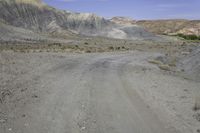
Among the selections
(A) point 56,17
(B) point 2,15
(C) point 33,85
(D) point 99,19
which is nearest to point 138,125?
(C) point 33,85

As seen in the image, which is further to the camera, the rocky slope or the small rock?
the rocky slope

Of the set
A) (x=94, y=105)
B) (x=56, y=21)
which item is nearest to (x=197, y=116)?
(x=94, y=105)

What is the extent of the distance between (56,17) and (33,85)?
92895mm

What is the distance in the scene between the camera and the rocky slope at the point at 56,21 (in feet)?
307

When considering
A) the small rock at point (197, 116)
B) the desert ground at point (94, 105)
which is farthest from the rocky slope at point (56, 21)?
the small rock at point (197, 116)

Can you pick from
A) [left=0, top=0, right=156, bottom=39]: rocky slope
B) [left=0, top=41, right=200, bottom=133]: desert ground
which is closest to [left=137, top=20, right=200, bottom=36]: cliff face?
[left=0, top=0, right=156, bottom=39]: rocky slope

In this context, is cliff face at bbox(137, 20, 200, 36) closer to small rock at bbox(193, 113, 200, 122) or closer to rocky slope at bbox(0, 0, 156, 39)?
rocky slope at bbox(0, 0, 156, 39)

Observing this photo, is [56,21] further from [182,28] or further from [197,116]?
[182,28]

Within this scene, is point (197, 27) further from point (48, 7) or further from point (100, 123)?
point (100, 123)

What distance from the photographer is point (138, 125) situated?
8.28m

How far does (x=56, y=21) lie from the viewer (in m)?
102

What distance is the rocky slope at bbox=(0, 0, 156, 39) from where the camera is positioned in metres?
93.7

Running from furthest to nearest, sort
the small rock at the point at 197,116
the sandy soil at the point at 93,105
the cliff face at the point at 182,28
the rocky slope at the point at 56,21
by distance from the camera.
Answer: the cliff face at the point at 182,28 < the rocky slope at the point at 56,21 < the small rock at the point at 197,116 < the sandy soil at the point at 93,105

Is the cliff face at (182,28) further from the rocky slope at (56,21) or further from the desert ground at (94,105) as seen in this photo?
the desert ground at (94,105)
